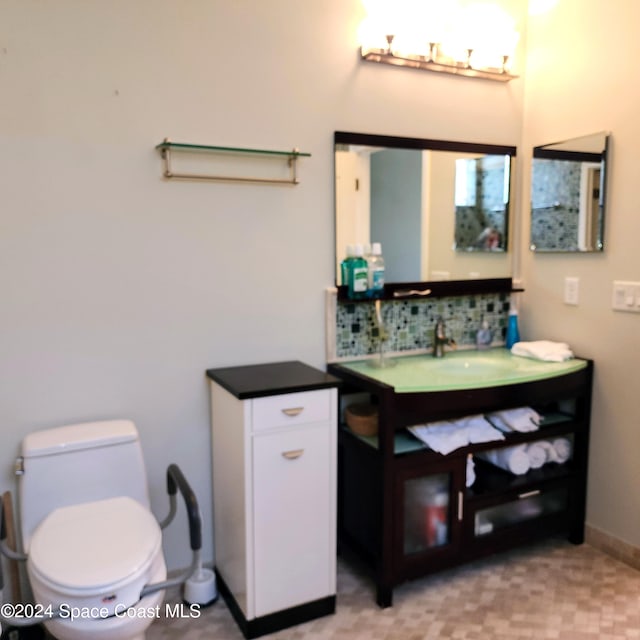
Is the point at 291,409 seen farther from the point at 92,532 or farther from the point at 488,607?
the point at 488,607

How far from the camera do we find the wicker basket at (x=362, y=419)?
223 cm

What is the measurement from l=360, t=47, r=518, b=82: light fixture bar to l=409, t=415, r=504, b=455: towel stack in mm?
1417

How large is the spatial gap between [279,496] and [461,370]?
0.96m

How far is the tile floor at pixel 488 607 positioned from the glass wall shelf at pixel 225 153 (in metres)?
1.51

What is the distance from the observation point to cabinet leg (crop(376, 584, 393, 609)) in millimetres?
2137

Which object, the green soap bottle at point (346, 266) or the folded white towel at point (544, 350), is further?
the folded white towel at point (544, 350)

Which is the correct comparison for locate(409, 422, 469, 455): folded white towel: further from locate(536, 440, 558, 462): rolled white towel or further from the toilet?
the toilet

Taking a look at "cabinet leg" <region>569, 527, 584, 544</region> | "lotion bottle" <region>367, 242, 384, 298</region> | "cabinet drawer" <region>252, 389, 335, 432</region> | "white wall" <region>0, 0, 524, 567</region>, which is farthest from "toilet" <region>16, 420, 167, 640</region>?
"cabinet leg" <region>569, 527, 584, 544</region>

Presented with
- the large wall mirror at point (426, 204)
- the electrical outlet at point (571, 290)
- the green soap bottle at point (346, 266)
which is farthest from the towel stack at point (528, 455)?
the green soap bottle at point (346, 266)

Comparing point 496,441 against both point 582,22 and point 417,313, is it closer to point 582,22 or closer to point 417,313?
point 417,313

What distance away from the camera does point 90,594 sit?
1.51 metres

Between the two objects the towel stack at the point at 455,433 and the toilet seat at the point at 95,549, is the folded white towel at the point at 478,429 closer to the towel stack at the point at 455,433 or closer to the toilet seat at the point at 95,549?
the towel stack at the point at 455,433

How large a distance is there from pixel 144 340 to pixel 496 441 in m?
1.35

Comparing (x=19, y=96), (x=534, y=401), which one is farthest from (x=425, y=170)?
(x=19, y=96)
